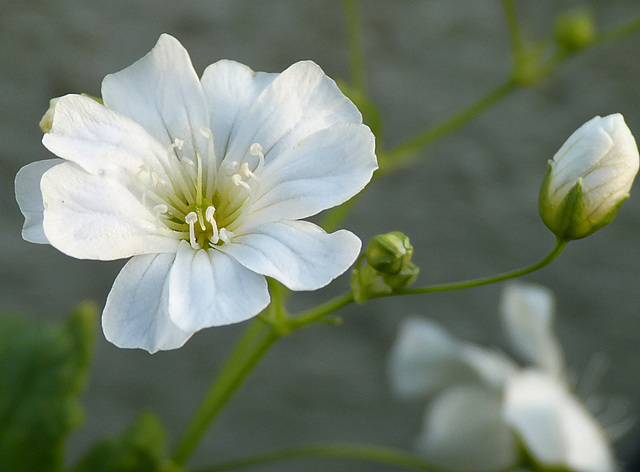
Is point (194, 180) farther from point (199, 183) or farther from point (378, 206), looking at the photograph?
point (378, 206)

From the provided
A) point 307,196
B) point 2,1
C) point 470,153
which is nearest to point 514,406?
point 307,196

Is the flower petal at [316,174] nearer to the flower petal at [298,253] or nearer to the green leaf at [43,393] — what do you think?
the flower petal at [298,253]

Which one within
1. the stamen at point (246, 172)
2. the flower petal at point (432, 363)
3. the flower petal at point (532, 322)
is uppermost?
the stamen at point (246, 172)

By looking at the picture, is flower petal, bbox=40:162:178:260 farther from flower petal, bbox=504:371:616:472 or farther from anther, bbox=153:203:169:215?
flower petal, bbox=504:371:616:472

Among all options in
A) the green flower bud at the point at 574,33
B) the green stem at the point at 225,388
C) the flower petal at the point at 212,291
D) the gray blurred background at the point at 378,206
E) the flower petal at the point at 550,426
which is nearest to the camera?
the flower petal at the point at 212,291

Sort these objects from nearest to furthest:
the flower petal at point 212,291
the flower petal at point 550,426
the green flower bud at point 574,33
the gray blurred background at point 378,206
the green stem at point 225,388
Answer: the flower petal at point 212,291, the green stem at point 225,388, the flower petal at point 550,426, the green flower bud at point 574,33, the gray blurred background at point 378,206

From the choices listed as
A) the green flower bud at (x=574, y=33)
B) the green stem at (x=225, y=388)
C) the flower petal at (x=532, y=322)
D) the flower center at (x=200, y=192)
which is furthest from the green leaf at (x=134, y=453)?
the green flower bud at (x=574, y=33)

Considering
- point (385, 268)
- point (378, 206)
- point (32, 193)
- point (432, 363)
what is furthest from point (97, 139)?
point (378, 206)

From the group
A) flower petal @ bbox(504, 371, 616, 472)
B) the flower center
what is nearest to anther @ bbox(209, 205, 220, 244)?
the flower center
